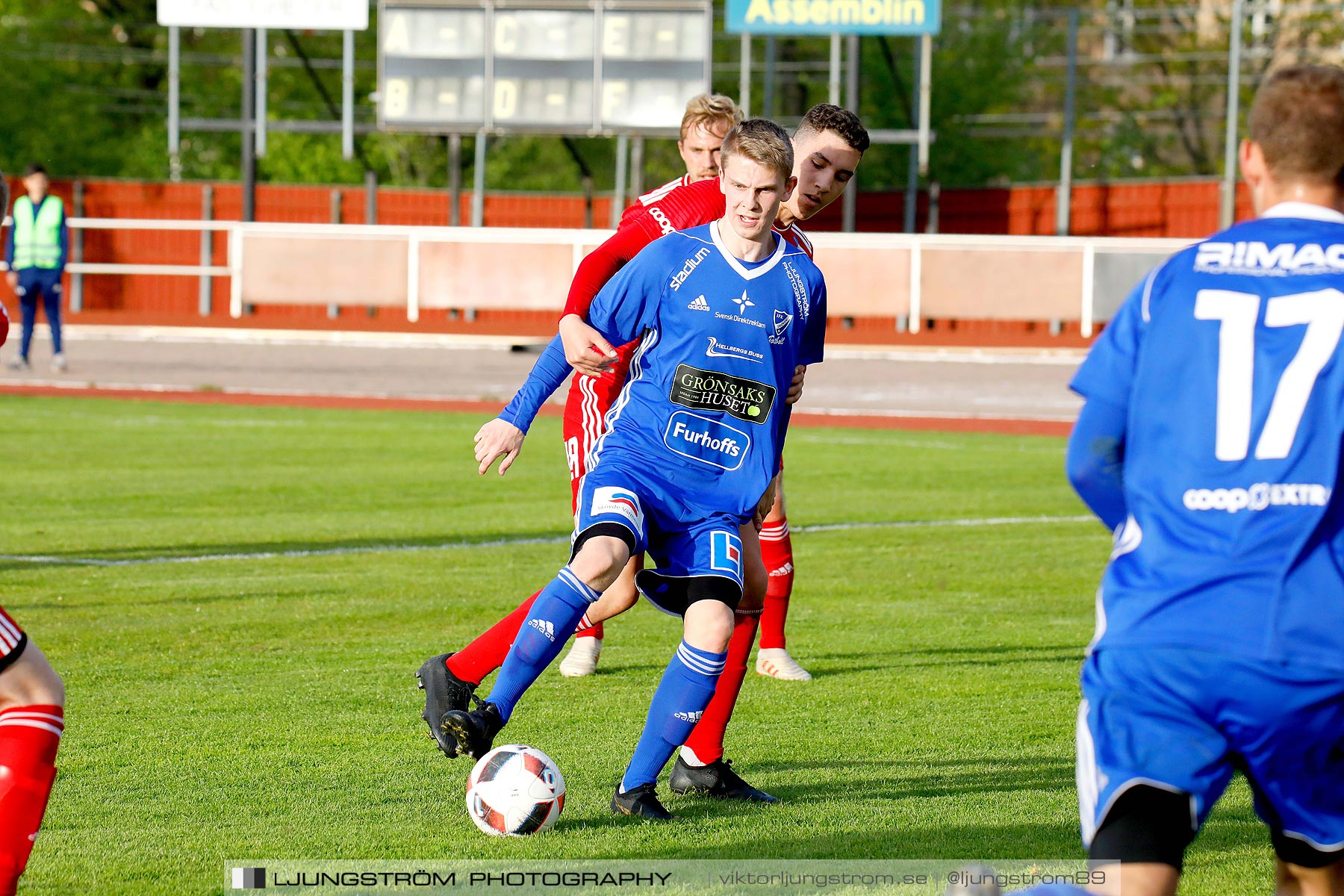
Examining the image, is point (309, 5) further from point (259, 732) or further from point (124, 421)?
point (259, 732)

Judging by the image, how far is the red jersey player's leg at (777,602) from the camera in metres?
6.34

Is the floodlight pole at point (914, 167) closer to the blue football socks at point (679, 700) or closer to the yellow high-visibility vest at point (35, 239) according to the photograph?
the yellow high-visibility vest at point (35, 239)

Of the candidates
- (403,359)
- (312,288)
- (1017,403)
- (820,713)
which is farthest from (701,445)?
(312,288)

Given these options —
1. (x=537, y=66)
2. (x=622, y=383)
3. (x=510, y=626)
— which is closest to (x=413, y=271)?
(x=537, y=66)

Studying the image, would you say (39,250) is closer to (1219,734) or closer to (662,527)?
(662,527)

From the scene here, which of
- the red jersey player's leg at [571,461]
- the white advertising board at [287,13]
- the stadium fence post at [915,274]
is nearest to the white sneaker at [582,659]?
the red jersey player's leg at [571,461]

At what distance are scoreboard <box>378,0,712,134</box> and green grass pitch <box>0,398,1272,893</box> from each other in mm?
14285

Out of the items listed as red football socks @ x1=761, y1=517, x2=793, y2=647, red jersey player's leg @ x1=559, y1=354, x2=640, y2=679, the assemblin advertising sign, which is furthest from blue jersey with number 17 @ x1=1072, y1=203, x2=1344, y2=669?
the assemblin advertising sign

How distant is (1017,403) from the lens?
64.4 ft

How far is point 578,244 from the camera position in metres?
27.9

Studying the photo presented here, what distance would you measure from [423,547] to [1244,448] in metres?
7.27

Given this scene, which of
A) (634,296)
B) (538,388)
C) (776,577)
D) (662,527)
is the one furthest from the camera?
(776,577)

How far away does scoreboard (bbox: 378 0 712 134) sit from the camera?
26.2 metres

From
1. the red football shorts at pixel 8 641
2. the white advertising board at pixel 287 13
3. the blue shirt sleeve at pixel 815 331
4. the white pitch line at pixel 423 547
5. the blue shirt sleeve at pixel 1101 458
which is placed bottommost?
the white pitch line at pixel 423 547
